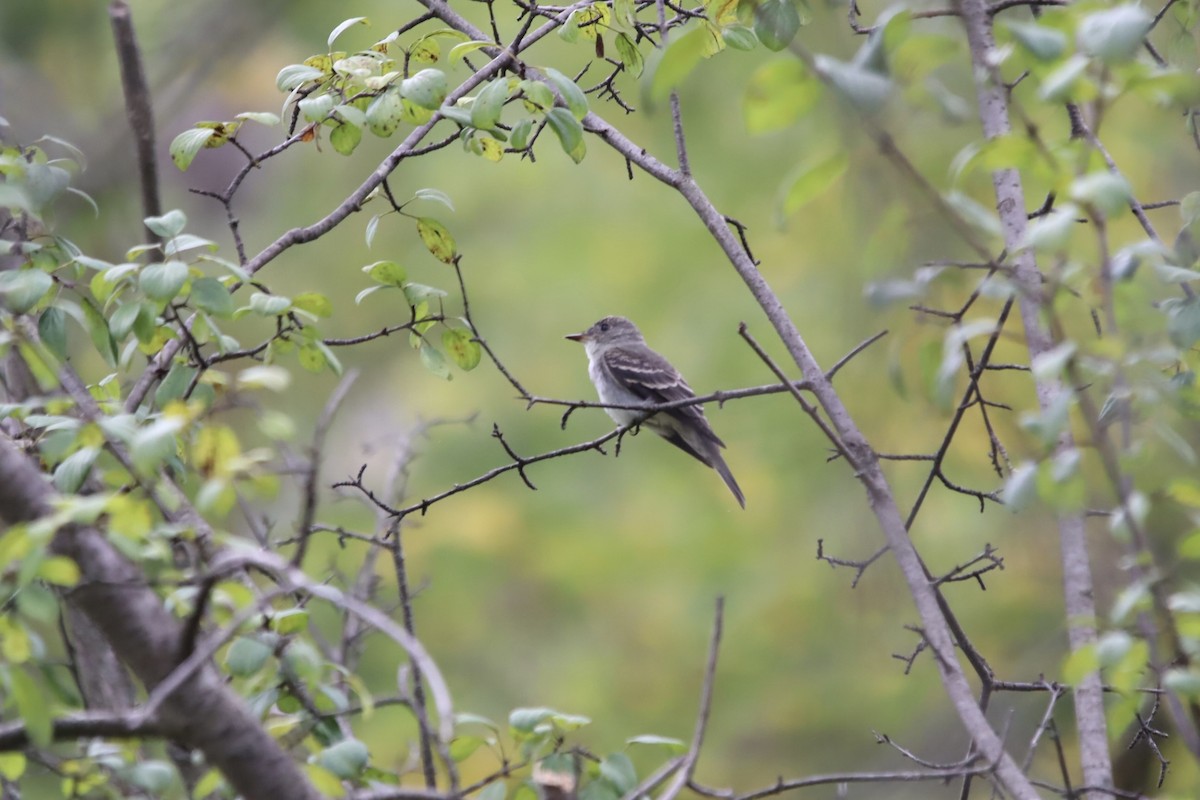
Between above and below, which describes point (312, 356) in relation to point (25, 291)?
below

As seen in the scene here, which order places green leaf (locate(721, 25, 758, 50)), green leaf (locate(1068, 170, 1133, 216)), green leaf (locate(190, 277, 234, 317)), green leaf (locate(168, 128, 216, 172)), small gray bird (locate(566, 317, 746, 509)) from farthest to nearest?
1. small gray bird (locate(566, 317, 746, 509))
2. green leaf (locate(721, 25, 758, 50))
3. green leaf (locate(168, 128, 216, 172))
4. green leaf (locate(190, 277, 234, 317))
5. green leaf (locate(1068, 170, 1133, 216))

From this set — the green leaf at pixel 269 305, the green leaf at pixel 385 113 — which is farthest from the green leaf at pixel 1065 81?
the green leaf at pixel 385 113

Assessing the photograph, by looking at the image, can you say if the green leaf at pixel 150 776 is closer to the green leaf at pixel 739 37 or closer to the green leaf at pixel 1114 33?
the green leaf at pixel 1114 33

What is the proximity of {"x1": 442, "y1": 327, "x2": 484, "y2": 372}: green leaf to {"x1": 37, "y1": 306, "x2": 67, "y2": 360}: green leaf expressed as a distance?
1.06m

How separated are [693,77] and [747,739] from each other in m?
4.76

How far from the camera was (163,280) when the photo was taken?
100.0 inches

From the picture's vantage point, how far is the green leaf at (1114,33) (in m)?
1.70

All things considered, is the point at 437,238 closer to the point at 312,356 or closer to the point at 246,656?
the point at 312,356

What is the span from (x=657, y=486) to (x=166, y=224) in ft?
20.8

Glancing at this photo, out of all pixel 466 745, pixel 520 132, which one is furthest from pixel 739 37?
pixel 466 745

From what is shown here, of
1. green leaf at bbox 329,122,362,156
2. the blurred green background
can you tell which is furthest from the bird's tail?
green leaf at bbox 329,122,362,156

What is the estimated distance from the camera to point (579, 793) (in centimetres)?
254

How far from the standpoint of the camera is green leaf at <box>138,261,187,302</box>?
2520 mm

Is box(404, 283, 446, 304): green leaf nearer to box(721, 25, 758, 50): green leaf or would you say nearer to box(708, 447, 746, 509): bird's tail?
box(721, 25, 758, 50): green leaf
